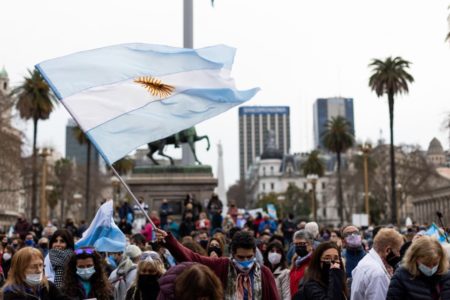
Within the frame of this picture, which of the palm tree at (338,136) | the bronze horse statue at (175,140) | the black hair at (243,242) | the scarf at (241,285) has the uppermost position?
the palm tree at (338,136)

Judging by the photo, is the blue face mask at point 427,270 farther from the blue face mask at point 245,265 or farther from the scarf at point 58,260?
the scarf at point 58,260

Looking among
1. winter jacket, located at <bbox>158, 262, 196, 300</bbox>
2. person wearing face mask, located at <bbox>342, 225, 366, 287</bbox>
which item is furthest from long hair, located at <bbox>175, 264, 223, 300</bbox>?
person wearing face mask, located at <bbox>342, 225, 366, 287</bbox>

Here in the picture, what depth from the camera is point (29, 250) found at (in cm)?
677

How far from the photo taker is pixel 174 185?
121 feet

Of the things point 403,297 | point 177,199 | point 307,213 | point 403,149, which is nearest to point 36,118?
point 177,199

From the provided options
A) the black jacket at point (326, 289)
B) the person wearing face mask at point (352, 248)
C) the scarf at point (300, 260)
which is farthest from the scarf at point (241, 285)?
the person wearing face mask at point (352, 248)

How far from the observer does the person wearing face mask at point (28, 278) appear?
21.7 feet

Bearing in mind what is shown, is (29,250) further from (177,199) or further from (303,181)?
(303,181)

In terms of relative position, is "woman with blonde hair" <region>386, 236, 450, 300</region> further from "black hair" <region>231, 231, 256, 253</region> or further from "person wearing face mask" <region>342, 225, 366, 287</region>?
"person wearing face mask" <region>342, 225, 366, 287</region>

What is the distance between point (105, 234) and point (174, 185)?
2563 cm

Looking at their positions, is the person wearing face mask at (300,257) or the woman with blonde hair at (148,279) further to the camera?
the person wearing face mask at (300,257)

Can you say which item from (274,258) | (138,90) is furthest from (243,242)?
(274,258)

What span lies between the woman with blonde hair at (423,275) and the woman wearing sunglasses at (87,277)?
9.23ft

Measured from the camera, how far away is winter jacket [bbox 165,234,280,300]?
6461mm
